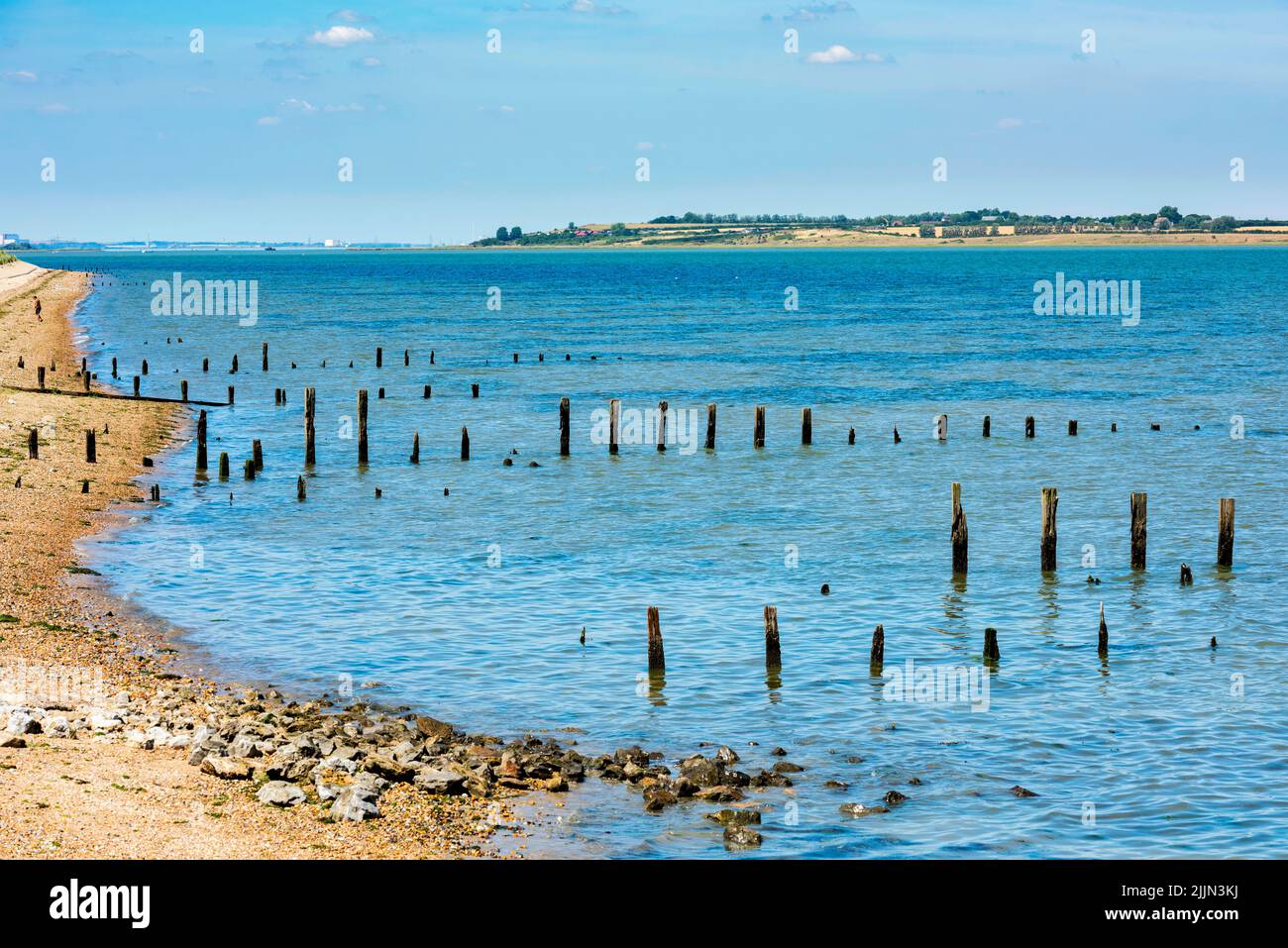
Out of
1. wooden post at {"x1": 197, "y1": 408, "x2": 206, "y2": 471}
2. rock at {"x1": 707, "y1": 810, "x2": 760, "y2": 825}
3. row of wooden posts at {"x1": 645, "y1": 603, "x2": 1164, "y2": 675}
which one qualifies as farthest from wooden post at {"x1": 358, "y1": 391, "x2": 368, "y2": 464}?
rock at {"x1": 707, "y1": 810, "x2": 760, "y2": 825}

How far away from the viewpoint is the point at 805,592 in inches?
1319

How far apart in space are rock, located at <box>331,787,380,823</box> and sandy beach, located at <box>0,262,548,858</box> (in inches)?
3.8

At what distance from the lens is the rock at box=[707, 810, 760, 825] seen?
19953 millimetres

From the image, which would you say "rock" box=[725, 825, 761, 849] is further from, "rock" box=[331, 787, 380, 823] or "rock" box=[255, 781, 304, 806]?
"rock" box=[255, 781, 304, 806]

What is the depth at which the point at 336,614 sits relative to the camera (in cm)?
3138

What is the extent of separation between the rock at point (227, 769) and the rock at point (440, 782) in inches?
97.0

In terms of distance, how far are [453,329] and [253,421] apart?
64.9 m

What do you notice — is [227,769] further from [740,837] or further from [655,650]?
[655,650]

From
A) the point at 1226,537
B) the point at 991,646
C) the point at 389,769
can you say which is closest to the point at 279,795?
the point at 389,769

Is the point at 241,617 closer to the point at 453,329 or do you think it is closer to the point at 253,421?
the point at 253,421

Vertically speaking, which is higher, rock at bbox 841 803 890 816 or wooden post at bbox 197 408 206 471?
wooden post at bbox 197 408 206 471

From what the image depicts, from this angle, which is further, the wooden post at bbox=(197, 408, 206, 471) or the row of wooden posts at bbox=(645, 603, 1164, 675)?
the wooden post at bbox=(197, 408, 206, 471)

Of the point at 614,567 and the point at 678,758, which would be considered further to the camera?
the point at 614,567

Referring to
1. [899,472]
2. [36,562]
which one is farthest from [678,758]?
[899,472]
